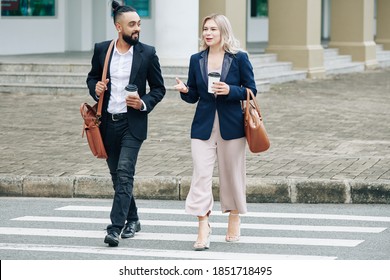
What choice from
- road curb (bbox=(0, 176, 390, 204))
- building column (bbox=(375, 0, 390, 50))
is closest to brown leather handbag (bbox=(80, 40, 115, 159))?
road curb (bbox=(0, 176, 390, 204))

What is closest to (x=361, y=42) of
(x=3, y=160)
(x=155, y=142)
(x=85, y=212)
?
(x=155, y=142)

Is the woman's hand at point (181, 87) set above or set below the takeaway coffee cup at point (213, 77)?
below

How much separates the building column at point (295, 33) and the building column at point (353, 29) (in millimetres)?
4240

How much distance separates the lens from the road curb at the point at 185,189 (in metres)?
11.0

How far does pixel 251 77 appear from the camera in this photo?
8.67 metres

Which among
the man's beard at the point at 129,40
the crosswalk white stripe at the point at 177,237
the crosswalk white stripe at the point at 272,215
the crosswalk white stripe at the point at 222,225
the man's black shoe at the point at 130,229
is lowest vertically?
the crosswalk white stripe at the point at 272,215

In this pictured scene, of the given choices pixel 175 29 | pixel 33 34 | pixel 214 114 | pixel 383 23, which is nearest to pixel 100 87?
pixel 214 114

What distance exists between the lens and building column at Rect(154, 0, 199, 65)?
2106cm

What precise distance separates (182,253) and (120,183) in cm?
79

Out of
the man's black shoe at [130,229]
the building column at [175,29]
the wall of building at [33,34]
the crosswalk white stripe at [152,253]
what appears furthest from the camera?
the wall of building at [33,34]

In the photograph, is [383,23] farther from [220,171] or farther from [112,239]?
[112,239]

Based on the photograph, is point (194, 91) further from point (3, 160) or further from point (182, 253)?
point (3, 160)

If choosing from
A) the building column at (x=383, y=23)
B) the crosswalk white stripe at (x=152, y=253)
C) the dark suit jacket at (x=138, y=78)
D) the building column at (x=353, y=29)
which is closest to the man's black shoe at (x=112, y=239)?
the crosswalk white stripe at (x=152, y=253)

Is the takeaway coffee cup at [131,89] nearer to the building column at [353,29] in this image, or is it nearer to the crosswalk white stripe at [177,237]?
the crosswalk white stripe at [177,237]
